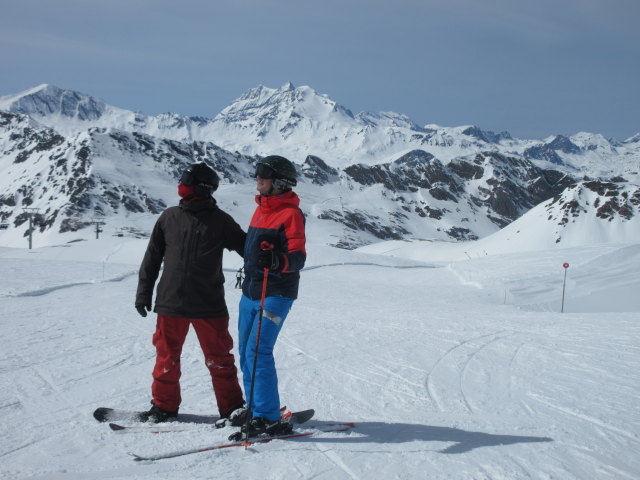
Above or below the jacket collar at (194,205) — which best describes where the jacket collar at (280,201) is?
above

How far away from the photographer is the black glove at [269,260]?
420 cm

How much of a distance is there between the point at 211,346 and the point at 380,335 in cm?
565

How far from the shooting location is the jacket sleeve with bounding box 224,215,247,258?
4805 millimetres

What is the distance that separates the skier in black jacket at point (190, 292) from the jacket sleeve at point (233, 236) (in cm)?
1

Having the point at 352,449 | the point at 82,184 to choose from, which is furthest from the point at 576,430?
the point at 82,184

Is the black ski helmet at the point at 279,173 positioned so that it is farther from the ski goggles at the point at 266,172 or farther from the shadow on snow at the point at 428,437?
the shadow on snow at the point at 428,437

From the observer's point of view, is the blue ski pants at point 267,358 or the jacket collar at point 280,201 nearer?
the blue ski pants at point 267,358

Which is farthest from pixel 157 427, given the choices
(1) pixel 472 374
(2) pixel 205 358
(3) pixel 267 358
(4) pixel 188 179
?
(1) pixel 472 374

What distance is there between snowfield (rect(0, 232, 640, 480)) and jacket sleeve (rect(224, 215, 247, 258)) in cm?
170

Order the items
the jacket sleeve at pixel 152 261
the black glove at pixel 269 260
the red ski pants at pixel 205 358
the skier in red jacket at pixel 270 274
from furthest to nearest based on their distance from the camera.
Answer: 1. the jacket sleeve at pixel 152 261
2. the red ski pants at pixel 205 358
3. the skier in red jacket at pixel 270 274
4. the black glove at pixel 269 260

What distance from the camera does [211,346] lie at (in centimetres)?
472

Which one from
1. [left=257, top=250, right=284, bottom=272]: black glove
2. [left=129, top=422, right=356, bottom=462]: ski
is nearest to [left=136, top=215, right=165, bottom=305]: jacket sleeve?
[left=257, top=250, right=284, bottom=272]: black glove

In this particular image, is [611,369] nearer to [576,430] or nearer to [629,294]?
[576,430]

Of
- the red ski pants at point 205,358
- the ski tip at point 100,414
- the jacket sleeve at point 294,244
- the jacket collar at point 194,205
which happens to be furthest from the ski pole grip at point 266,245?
the ski tip at point 100,414
